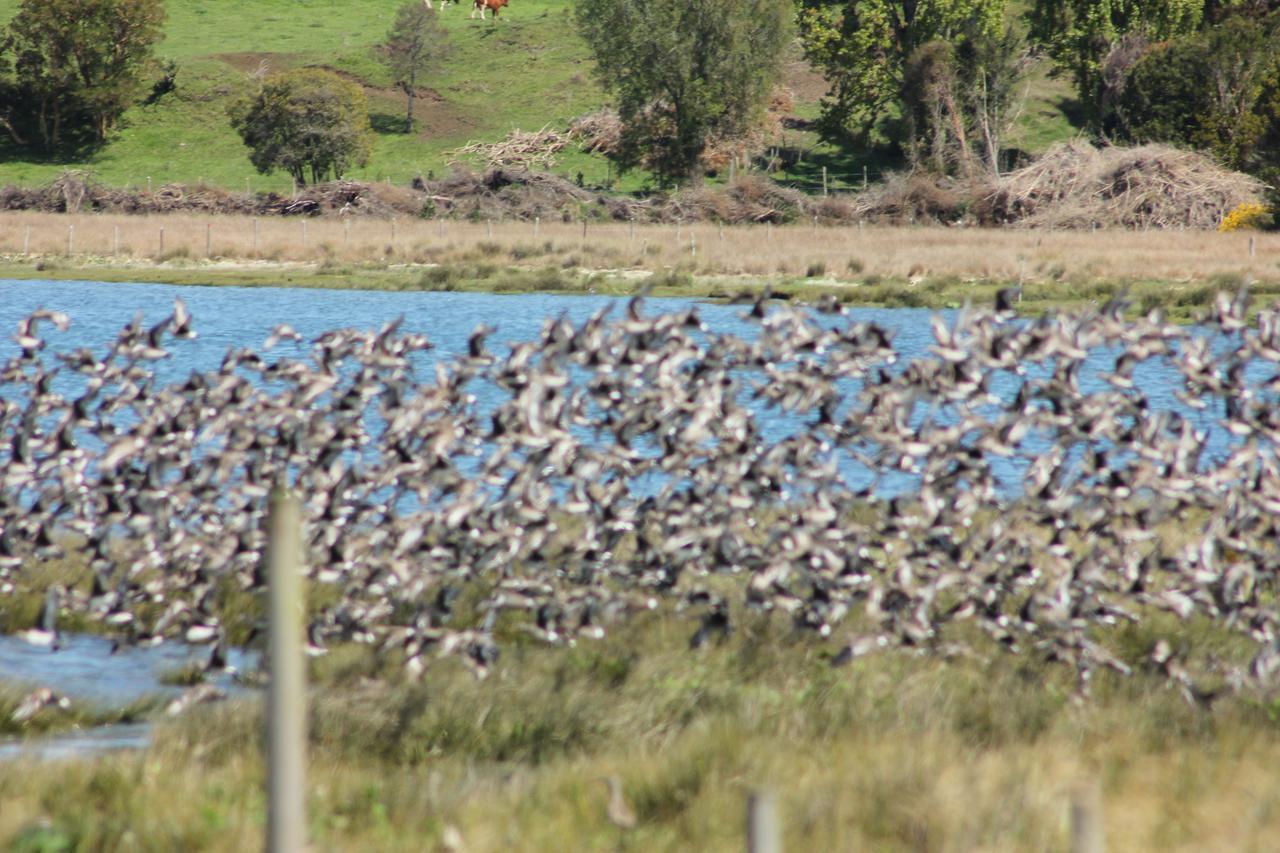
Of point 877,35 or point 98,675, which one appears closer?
point 98,675

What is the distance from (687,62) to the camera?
220 ft

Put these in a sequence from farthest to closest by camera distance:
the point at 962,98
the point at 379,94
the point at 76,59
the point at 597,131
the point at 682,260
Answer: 1. the point at 379,94
2. the point at 76,59
3. the point at 597,131
4. the point at 962,98
5. the point at 682,260

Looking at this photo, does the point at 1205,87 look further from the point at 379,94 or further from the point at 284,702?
the point at 284,702

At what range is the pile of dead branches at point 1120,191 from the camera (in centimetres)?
5488

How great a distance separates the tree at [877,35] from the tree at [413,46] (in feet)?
91.0

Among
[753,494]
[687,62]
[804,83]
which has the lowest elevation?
[753,494]

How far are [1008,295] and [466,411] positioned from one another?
3489 millimetres

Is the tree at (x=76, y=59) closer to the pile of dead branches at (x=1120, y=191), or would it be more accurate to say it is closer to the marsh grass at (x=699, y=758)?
the pile of dead branches at (x=1120, y=191)

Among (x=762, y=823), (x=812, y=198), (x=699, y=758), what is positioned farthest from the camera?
(x=812, y=198)

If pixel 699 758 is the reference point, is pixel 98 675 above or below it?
below

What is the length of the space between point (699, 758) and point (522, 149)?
78967 mm

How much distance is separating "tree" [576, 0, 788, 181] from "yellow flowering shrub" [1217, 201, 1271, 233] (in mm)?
24210

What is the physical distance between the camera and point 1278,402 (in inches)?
367

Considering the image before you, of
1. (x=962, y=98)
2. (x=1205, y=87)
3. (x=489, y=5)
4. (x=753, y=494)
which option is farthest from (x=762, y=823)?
(x=489, y=5)
